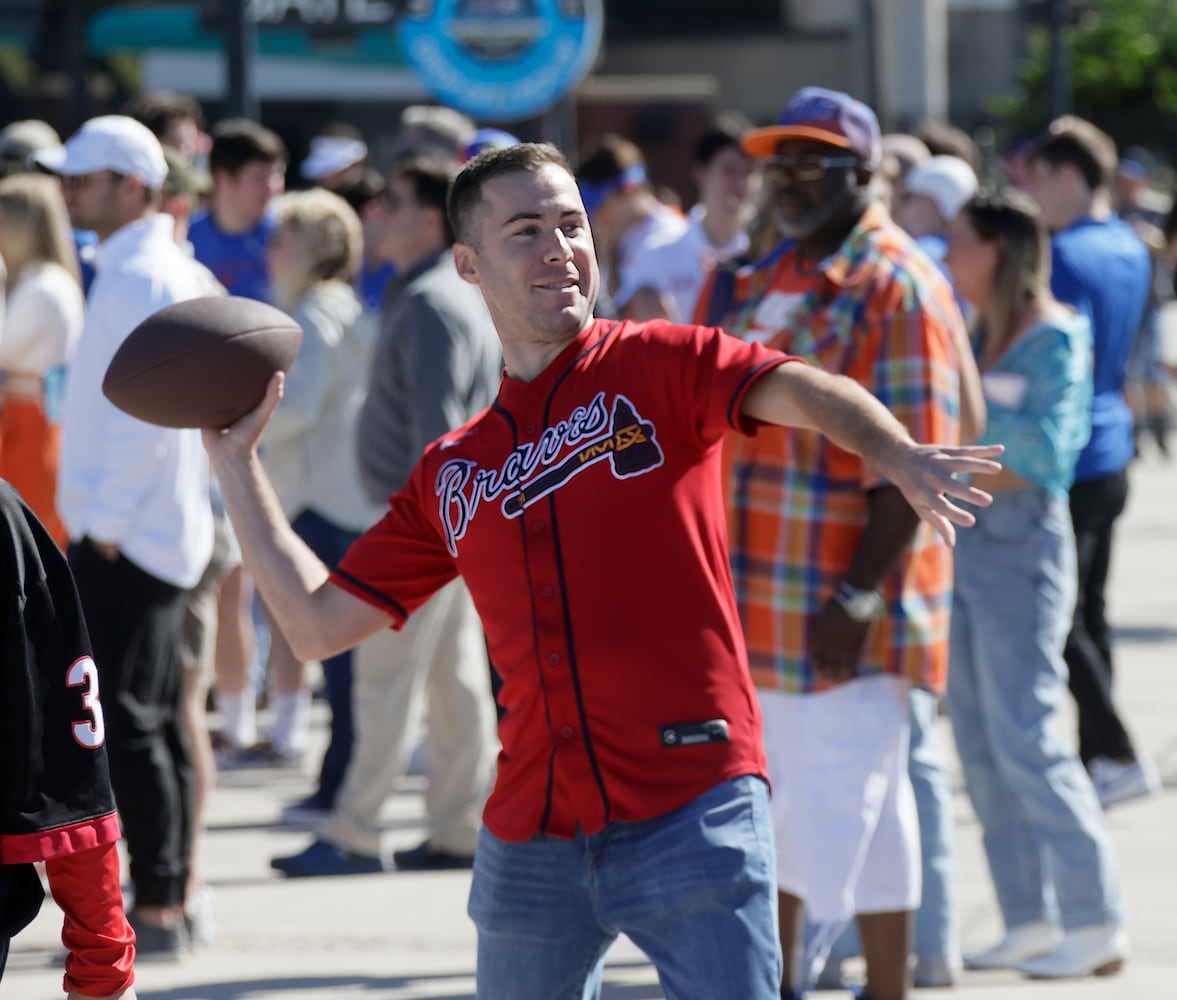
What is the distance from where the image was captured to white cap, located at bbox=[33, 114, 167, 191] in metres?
6.15

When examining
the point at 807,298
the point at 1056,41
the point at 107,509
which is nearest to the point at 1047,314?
the point at 807,298

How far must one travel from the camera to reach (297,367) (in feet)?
25.9

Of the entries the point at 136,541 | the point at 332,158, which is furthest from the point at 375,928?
the point at 332,158

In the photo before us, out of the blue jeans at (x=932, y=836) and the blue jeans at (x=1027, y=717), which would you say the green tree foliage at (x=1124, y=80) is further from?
the blue jeans at (x=932, y=836)

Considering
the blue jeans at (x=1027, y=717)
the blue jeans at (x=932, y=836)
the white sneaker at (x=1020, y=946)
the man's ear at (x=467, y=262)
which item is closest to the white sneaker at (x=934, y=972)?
the blue jeans at (x=932, y=836)

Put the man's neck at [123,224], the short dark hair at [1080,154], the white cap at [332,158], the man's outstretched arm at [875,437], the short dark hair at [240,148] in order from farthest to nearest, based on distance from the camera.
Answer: the white cap at [332,158], the short dark hair at [240,148], the short dark hair at [1080,154], the man's neck at [123,224], the man's outstretched arm at [875,437]

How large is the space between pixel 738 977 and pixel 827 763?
170 centimetres

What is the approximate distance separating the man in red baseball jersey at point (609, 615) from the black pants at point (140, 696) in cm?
253

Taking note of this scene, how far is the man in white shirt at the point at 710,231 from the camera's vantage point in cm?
943

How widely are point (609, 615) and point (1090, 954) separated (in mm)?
2882

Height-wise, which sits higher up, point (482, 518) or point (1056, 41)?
point (482, 518)

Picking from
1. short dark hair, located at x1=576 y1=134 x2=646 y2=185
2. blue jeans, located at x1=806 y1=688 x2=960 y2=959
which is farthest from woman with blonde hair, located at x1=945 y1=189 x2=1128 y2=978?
short dark hair, located at x1=576 y1=134 x2=646 y2=185

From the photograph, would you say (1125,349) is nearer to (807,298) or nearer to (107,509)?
(807,298)

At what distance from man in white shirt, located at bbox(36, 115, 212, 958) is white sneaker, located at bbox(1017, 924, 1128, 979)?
95.4 inches
